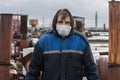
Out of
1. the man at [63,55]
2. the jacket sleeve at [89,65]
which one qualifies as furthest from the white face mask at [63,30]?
the jacket sleeve at [89,65]

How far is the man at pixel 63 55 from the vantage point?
15.7 ft

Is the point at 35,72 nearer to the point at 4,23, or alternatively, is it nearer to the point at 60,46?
the point at 60,46

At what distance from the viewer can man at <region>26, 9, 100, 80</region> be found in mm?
4777

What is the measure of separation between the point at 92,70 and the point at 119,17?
1724 mm

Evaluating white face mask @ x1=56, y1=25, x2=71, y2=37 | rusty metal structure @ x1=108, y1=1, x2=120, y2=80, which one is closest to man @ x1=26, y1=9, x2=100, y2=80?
white face mask @ x1=56, y1=25, x2=71, y2=37

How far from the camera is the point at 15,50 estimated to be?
16016 mm

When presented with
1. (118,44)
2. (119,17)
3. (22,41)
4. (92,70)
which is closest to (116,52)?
(118,44)

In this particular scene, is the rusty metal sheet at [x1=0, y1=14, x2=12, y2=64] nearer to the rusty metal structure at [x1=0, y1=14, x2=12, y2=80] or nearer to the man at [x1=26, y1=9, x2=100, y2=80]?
the rusty metal structure at [x1=0, y1=14, x2=12, y2=80]

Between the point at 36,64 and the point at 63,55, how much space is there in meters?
0.35

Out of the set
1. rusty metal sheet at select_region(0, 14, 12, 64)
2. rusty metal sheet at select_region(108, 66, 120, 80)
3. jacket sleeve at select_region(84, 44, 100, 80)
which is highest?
rusty metal sheet at select_region(0, 14, 12, 64)

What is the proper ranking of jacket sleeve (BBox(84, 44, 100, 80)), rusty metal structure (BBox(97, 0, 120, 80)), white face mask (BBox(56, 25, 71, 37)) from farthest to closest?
rusty metal structure (BBox(97, 0, 120, 80)) → jacket sleeve (BBox(84, 44, 100, 80)) → white face mask (BBox(56, 25, 71, 37))

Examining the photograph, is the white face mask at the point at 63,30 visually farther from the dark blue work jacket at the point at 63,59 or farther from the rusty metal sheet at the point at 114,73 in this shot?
the rusty metal sheet at the point at 114,73

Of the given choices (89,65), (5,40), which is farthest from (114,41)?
(5,40)

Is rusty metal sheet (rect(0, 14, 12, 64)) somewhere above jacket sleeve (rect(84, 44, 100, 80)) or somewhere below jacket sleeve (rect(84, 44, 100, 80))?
above
